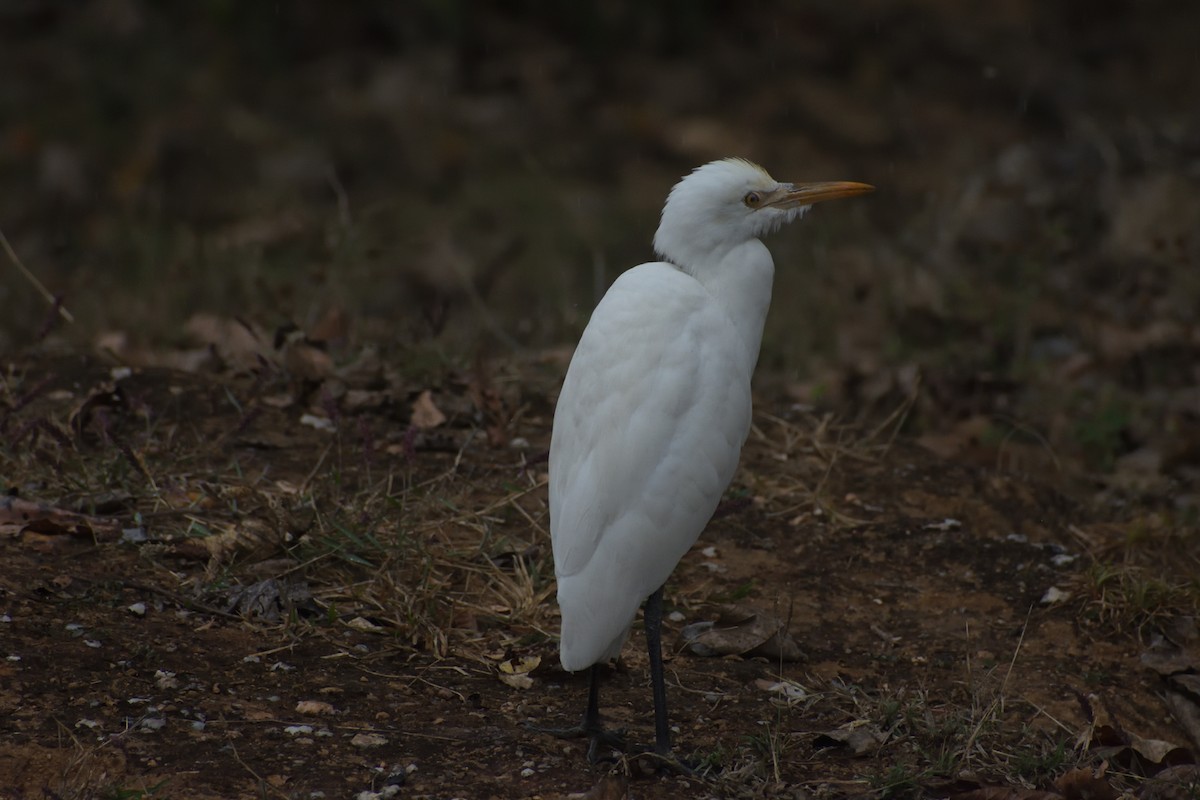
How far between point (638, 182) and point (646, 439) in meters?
5.94

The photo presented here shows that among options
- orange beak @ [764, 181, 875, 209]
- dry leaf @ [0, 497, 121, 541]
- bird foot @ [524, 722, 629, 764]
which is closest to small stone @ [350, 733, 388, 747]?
bird foot @ [524, 722, 629, 764]

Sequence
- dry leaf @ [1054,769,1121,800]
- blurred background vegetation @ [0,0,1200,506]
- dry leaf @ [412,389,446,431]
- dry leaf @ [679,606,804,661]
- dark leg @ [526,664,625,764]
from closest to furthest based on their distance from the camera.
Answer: dry leaf @ [1054,769,1121,800], dark leg @ [526,664,625,764], dry leaf @ [679,606,804,661], dry leaf @ [412,389,446,431], blurred background vegetation @ [0,0,1200,506]

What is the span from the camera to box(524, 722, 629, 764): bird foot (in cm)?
304

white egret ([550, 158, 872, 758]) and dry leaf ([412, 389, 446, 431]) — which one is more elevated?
white egret ([550, 158, 872, 758])

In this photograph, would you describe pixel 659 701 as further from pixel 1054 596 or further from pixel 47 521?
pixel 47 521

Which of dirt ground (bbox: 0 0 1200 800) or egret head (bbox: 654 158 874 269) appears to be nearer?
dirt ground (bbox: 0 0 1200 800)

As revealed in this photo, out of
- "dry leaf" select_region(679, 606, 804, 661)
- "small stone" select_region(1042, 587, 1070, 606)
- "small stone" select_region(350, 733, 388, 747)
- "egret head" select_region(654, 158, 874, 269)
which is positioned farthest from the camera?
"small stone" select_region(1042, 587, 1070, 606)

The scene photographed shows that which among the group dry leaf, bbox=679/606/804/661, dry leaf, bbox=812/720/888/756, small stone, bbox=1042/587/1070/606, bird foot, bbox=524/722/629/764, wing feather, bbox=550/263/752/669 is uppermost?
wing feather, bbox=550/263/752/669

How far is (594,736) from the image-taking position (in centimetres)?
306

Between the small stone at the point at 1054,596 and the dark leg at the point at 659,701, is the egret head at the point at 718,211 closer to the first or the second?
the dark leg at the point at 659,701

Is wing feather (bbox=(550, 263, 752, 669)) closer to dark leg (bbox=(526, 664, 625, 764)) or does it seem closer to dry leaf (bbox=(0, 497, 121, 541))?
dark leg (bbox=(526, 664, 625, 764))

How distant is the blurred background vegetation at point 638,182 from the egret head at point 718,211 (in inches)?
62.6

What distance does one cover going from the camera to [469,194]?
869cm

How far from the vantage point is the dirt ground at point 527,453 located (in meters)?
3.08
